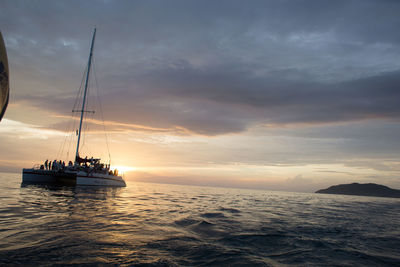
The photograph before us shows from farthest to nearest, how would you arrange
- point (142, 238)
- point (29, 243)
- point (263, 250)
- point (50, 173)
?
1. point (50, 173)
2. point (142, 238)
3. point (263, 250)
4. point (29, 243)

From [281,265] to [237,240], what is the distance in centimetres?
252

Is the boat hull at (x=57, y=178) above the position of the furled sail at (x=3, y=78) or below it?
below

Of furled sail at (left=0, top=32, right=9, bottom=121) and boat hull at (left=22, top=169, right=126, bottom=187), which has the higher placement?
furled sail at (left=0, top=32, right=9, bottom=121)

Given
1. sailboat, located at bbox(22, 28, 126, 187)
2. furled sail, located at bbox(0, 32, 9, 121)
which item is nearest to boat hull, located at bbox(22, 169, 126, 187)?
sailboat, located at bbox(22, 28, 126, 187)

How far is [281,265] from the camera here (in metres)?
5.71

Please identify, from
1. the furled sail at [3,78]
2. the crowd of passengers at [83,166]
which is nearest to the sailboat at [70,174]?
the crowd of passengers at [83,166]

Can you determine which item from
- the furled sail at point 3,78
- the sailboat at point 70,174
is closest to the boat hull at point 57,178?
the sailboat at point 70,174

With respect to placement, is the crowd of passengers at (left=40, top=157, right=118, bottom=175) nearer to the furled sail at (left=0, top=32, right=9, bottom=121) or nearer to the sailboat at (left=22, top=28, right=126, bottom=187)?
the sailboat at (left=22, top=28, right=126, bottom=187)

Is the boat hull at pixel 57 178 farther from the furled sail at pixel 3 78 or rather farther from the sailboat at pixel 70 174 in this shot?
the furled sail at pixel 3 78

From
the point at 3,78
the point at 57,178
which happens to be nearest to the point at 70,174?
the point at 57,178

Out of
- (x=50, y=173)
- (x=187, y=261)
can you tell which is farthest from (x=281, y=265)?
(x=50, y=173)

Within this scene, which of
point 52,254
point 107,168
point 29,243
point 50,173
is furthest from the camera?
point 107,168

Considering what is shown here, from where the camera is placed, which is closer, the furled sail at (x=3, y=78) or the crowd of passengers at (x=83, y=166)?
the furled sail at (x=3, y=78)

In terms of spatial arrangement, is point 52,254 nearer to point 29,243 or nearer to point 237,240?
point 29,243
